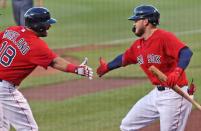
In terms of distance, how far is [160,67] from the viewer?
830cm

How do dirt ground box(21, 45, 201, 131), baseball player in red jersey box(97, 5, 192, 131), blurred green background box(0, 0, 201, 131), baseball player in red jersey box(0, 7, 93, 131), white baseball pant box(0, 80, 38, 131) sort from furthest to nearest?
dirt ground box(21, 45, 201, 131) → blurred green background box(0, 0, 201, 131) → white baseball pant box(0, 80, 38, 131) → baseball player in red jersey box(0, 7, 93, 131) → baseball player in red jersey box(97, 5, 192, 131)

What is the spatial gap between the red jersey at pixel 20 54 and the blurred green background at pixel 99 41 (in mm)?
2030

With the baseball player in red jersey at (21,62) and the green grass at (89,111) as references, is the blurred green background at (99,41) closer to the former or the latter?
the green grass at (89,111)

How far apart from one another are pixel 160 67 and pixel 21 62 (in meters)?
1.56

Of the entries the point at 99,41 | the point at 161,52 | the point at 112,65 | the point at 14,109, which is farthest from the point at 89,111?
the point at 99,41

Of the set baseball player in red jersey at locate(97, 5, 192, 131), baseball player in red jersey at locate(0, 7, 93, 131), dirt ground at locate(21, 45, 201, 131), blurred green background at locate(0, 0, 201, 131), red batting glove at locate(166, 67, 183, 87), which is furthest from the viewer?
dirt ground at locate(21, 45, 201, 131)

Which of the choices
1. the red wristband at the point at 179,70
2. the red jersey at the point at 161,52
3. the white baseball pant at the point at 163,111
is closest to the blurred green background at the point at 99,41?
the white baseball pant at the point at 163,111

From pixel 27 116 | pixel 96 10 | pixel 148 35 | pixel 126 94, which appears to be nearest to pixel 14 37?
pixel 27 116

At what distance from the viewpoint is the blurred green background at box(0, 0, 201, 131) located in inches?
435

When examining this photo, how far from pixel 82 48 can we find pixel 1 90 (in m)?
9.65

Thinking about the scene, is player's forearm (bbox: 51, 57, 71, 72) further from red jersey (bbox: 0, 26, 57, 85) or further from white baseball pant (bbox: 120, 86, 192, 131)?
white baseball pant (bbox: 120, 86, 192, 131)

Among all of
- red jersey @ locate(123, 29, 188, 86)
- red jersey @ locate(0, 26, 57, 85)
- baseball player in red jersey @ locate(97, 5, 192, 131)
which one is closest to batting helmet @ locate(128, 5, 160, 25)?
baseball player in red jersey @ locate(97, 5, 192, 131)

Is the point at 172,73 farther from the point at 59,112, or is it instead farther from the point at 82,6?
the point at 82,6

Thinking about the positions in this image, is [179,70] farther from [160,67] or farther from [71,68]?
[71,68]
